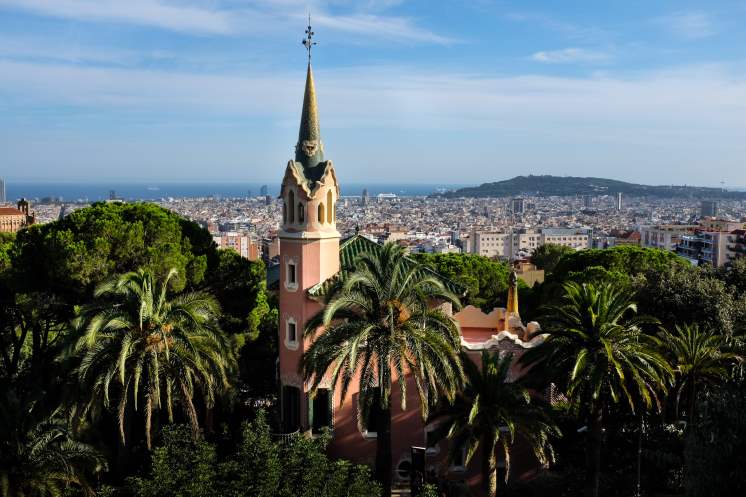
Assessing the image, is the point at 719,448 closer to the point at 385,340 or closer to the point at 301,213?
the point at 385,340

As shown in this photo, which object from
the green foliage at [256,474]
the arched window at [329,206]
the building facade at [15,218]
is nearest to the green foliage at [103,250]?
the arched window at [329,206]

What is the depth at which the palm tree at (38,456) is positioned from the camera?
14094 mm

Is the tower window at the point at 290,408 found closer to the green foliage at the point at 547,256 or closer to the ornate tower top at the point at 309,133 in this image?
the ornate tower top at the point at 309,133

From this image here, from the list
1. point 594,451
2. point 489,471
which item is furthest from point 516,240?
point 489,471

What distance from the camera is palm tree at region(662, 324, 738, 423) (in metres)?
15.4

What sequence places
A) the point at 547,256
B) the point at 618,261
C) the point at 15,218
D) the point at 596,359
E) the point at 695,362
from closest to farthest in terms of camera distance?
1. the point at 596,359
2. the point at 695,362
3. the point at 618,261
4. the point at 547,256
5. the point at 15,218

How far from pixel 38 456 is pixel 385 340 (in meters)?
7.13

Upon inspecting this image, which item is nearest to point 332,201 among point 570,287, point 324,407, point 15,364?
point 324,407

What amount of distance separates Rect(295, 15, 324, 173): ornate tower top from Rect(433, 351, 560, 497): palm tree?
6430 mm

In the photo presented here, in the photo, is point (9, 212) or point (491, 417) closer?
point (491, 417)

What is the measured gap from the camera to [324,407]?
59.1 ft

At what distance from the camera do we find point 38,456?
14492 millimetres

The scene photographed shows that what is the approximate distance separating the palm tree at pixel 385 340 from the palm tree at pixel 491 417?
27.5 inches

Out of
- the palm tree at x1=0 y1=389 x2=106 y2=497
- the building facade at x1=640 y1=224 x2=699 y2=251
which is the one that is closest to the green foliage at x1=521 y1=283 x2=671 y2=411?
the palm tree at x1=0 y1=389 x2=106 y2=497
